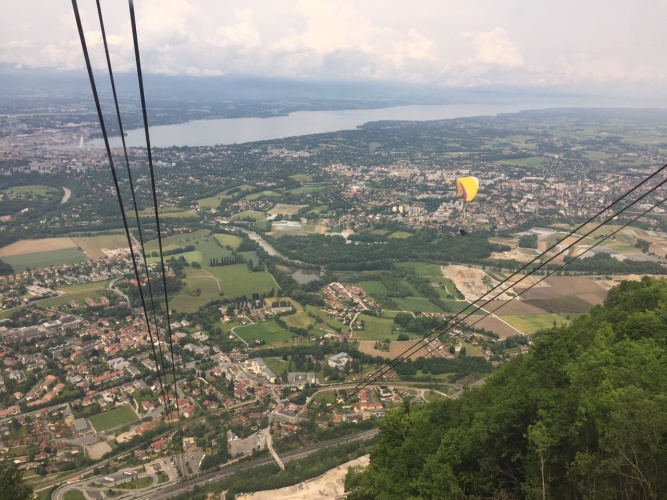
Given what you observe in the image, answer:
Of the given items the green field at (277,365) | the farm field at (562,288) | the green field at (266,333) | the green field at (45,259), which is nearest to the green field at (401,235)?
the farm field at (562,288)

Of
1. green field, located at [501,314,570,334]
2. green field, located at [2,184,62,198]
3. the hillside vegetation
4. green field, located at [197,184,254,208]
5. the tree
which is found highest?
the hillside vegetation

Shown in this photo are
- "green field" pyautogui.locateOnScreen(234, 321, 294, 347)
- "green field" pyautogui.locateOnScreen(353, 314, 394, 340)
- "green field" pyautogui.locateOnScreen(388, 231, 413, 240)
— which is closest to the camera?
"green field" pyautogui.locateOnScreen(234, 321, 294, 347)

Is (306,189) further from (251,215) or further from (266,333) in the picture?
(266,333)

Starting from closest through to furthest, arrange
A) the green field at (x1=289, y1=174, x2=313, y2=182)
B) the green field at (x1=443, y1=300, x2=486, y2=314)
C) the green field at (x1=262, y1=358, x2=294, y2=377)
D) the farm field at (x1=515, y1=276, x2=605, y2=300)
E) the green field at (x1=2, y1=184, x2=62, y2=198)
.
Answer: the green field at (x1=262, y1=358, x2=294, y2=377) < the green field at (x1=443, y1=300, x2=486, y2=314) < the farm field at (x1=515, y1=276, x2=605, y2=300) < the green field at (x1=2, y1=184, x2=62, y2=198) < the green field at (x1=289, y1=174, x2=313, y2=182)

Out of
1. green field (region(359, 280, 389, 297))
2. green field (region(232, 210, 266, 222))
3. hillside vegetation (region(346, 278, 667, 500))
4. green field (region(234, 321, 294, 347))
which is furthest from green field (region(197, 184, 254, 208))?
hillside vegetation (region(346, 278, 667, 500))

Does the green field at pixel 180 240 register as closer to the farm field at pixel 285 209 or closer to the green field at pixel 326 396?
the farm field at pixel 285 209

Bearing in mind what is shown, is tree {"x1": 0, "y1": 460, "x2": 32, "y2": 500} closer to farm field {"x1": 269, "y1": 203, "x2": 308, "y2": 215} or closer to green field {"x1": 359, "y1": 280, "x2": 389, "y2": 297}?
green field {"x1": 359, "y1": 280, "x2": 389, "y2": 297}
